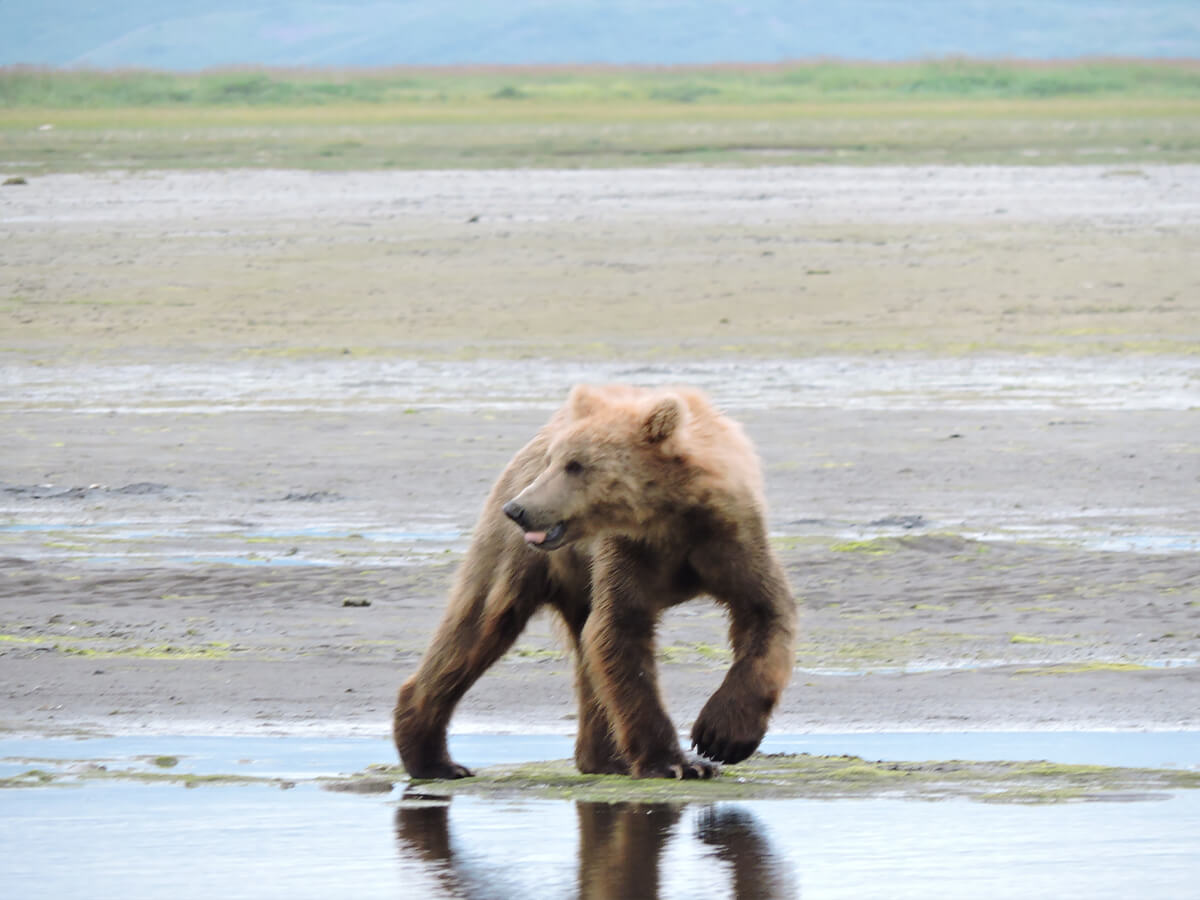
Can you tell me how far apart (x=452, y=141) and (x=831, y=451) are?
35432mm

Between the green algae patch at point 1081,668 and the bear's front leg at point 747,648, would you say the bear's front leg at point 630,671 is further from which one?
the green algae patch at point 1081,668

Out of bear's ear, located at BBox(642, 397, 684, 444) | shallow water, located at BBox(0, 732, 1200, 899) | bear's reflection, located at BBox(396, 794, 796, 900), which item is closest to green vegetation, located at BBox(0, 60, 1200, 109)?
bear's ear, located at BBox(642, 397, 684, 444)

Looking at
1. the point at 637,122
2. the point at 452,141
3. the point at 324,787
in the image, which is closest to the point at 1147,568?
the point at 324,787

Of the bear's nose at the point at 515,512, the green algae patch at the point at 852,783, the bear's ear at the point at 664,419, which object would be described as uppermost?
the bear's ear at the point at 664,419

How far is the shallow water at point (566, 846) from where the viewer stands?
495 cm


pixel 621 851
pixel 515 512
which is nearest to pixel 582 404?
pixel 515 512

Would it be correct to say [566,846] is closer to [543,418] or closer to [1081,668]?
[1081,668]

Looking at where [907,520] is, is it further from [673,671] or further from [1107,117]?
[1107,117]

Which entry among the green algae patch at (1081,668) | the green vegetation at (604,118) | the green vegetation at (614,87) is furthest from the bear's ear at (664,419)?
the green vegetation at (614,87)

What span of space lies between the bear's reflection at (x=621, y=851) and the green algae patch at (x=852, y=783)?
0.14 meters

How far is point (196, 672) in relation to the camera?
7.61 m

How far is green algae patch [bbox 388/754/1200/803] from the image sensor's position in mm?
5762

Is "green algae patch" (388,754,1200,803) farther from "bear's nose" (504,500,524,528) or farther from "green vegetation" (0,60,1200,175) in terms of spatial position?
"green vegetation" (0,60,1200,175)

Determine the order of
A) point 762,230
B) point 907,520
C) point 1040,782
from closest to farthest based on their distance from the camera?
point 1040,782 < point 907,520 < point 762,230
